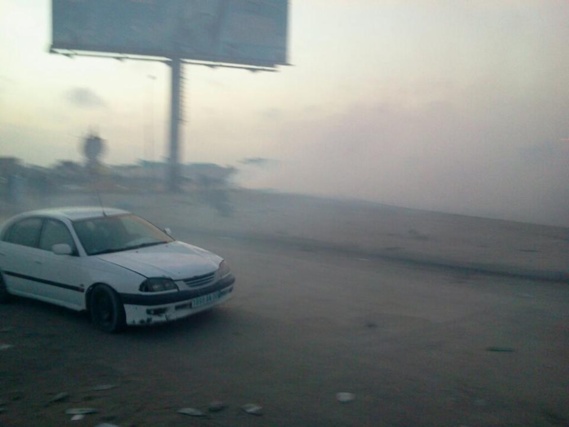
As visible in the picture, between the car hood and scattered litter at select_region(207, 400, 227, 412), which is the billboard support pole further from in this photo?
scattered litter at select_region(207, 400, 227, 412)

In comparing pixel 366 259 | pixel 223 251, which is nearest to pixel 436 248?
pixel 366 259

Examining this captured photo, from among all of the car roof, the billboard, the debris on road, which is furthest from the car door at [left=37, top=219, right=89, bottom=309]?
the billboard

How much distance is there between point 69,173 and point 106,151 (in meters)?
5.68

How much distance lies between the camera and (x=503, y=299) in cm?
873

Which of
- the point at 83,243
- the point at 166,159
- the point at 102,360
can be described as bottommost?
the point at 102,360

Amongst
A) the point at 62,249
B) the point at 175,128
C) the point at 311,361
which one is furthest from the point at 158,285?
the point at 175,128

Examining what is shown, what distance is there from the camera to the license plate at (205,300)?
669cm

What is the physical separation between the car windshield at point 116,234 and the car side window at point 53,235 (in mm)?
152

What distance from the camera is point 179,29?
3375 centimetres

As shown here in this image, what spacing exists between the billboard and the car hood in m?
28.6

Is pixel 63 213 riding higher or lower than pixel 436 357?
higher

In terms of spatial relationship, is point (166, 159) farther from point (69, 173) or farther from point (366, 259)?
point (366, 259)

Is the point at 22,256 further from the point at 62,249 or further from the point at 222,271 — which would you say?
the point at 222,271

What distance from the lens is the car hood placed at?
6625 millimetres
